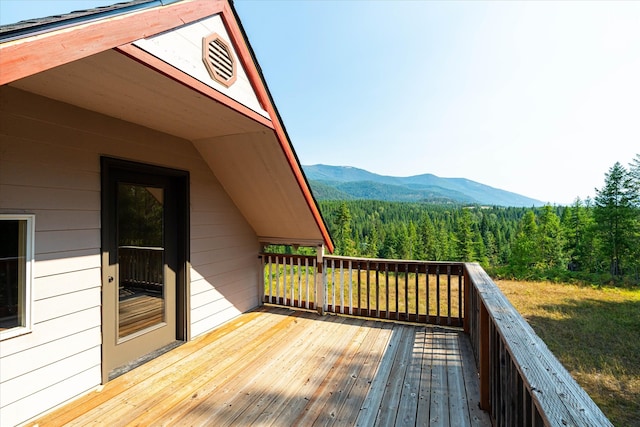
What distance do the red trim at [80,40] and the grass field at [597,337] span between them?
5155mm

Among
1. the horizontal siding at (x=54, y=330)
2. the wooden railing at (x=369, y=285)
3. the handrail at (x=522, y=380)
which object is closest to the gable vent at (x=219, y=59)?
the horizontal siding at (x=54, y=330)

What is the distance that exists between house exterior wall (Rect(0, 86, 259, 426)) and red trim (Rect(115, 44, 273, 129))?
1.23m

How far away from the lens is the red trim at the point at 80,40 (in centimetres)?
109

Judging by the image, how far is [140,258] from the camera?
3.23m

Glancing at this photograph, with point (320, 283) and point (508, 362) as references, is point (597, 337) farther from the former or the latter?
point (508, 362)

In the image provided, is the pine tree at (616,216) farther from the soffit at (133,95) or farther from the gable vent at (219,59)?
the gable vent at (219,59)

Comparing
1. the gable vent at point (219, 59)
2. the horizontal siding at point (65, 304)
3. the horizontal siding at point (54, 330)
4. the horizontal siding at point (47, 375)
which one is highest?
the gable vent at point (219, 59)

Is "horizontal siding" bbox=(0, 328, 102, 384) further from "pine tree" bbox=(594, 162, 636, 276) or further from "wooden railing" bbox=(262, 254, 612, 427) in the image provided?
"pine tree" bbox=(594, 162, 636, 276)

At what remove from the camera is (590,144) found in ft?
44.3

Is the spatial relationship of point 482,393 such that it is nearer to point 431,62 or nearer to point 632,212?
point 431,62

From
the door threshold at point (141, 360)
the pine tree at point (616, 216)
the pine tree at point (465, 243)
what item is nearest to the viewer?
the door threshold at point (141, 360)

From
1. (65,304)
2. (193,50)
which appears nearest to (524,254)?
(193,50)

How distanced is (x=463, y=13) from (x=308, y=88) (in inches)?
433

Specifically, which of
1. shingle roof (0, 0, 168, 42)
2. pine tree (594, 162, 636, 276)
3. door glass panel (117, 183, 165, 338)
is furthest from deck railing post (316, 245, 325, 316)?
pine tree (594, 162, 636, 276)
